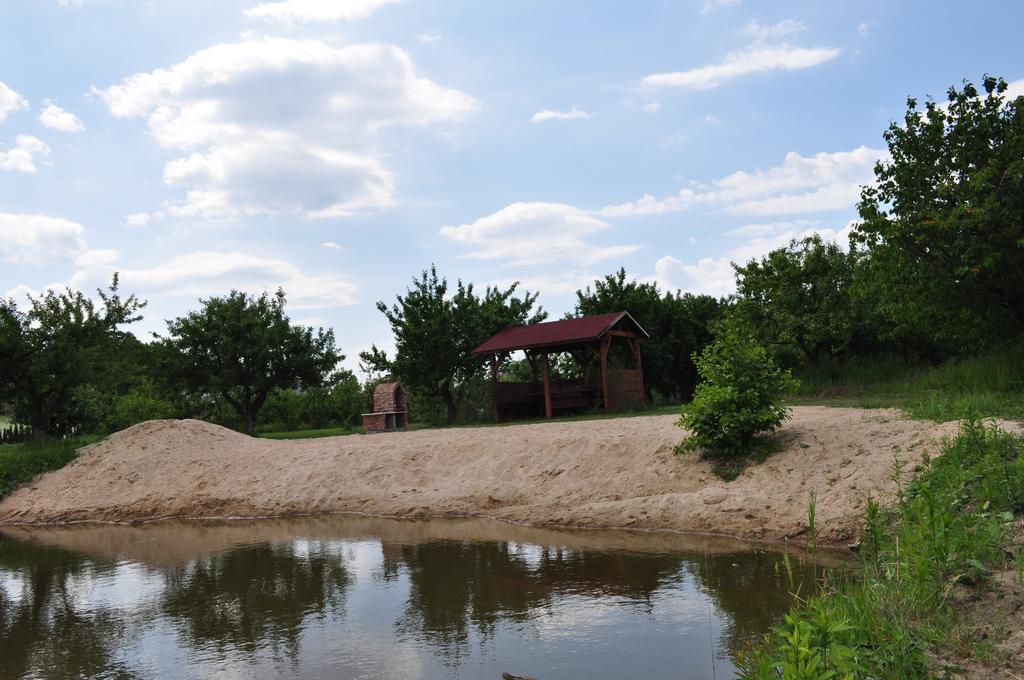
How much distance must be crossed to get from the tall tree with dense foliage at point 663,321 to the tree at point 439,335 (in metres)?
5.35

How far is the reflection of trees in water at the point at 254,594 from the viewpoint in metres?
7.58

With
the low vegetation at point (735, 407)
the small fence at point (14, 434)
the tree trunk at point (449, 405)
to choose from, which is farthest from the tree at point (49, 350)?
the low vegetation at point (735, 407)

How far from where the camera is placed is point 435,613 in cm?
791

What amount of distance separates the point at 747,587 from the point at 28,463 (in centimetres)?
2033

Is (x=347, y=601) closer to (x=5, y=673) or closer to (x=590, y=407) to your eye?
(x=5, y=673)

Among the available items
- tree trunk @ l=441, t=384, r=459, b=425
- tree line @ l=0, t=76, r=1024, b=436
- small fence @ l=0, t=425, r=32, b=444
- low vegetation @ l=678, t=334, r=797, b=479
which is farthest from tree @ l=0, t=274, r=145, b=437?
low vegetation @ l=678, t=334, r=797, b=479

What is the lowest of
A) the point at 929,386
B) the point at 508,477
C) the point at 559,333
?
the point at 508,477

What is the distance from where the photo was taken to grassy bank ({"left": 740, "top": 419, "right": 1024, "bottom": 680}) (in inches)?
169

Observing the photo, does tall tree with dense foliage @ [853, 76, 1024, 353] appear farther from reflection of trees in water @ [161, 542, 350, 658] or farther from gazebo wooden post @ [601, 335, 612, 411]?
reflection of trees in water @ [161, 542, 350, 658]

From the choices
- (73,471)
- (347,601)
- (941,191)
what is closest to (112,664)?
(347,601)

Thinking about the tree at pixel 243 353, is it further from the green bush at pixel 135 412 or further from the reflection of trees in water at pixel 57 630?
the reflection of trees in water at pixel 57 630

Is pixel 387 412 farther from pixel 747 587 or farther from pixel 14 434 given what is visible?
pixel 747 587

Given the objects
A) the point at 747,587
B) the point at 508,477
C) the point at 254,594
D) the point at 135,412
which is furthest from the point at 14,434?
the point at 747,587

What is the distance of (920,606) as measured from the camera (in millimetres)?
5344
